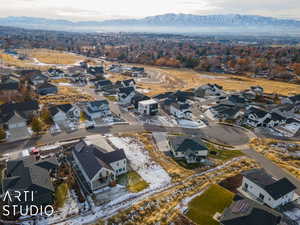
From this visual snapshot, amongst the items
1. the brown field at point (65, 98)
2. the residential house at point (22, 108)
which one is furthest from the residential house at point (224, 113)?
the residential house at point (22, 108)

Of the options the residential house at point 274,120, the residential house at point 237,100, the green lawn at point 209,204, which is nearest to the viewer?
the green lawn at point 209,204

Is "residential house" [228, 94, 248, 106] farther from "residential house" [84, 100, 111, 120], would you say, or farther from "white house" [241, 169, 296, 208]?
"white house" [241, 169, 296, 208]

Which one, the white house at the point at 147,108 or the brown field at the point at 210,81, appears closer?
the white house at the point at 147,108

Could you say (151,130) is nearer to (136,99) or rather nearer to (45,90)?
(136,99)

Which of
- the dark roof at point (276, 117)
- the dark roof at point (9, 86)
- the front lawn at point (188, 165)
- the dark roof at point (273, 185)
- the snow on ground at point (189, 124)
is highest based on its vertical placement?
the dark roof at point (9, 86)

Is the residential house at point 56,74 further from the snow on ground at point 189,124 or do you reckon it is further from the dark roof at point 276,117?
the dark roof at point 276,117

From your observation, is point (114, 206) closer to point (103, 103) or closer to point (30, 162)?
point (30, 162)

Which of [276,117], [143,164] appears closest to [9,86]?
[143,164]
